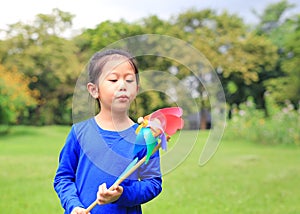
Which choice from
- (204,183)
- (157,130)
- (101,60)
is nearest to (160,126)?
(157,130)

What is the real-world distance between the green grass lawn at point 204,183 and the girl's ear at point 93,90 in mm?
992

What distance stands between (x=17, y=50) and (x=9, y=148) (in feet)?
8.95

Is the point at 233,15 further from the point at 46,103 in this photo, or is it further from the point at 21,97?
the point at 21,97

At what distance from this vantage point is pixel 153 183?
1.19m

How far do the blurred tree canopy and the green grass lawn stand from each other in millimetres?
2329

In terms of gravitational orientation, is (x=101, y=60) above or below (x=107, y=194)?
above

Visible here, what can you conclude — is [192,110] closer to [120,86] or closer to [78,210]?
[120,86]

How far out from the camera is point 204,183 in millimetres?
4375

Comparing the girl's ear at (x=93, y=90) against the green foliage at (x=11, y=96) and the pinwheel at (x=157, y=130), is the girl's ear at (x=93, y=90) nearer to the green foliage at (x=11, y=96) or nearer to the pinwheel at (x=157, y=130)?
the pinwheel at (x=157, y=130)

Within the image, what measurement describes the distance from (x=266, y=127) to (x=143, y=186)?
263 inches

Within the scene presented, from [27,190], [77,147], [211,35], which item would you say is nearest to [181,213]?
[27,190]

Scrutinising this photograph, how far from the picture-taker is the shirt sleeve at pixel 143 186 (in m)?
1.16

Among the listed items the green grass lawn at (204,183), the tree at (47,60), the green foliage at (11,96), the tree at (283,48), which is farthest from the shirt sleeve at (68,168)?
the tree at (283,48)

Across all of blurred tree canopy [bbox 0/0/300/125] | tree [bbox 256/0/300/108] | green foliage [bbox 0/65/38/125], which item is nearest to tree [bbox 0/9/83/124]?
blurred tree canopy [bbox 0/0/300/125]
